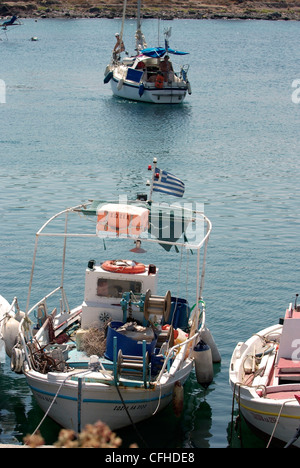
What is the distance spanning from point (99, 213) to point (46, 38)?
91049mm

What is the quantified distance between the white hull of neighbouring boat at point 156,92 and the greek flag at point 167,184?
36.6 m

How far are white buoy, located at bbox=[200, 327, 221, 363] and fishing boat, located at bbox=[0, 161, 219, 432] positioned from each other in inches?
1.2

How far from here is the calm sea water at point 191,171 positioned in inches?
681

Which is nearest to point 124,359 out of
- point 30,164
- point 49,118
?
point 30,164

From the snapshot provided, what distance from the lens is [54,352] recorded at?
15742 millimetres

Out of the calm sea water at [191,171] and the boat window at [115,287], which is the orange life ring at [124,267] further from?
the calm sea water at [191,171]

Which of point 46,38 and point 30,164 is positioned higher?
point 46,38

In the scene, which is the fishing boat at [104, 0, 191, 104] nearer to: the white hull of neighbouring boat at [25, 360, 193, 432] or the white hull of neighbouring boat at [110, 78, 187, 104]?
the white hull of neighbouring boat at [110, 78, 187, 104]

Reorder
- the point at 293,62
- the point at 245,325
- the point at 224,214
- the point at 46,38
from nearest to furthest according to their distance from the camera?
the point at 245,325
the point at 224,214
the point at 293,62
the point at 46,38

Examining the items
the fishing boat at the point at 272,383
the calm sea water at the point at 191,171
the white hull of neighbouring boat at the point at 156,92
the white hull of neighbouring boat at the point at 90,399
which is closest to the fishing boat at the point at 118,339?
the white hull of neighbouring boat at the point at 90,399

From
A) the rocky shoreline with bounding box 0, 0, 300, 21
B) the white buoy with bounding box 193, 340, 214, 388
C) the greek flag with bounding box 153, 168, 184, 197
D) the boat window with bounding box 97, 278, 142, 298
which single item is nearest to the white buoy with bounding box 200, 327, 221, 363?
the white buoy with bounding box 193, 340, 214, 388

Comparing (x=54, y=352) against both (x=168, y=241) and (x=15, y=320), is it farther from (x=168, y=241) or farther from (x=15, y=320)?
(x=168, y=241)

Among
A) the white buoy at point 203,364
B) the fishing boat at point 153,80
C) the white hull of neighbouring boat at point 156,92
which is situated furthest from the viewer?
the white hull of neighbouring boat at point 156,92

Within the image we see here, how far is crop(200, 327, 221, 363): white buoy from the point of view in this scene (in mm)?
17781
